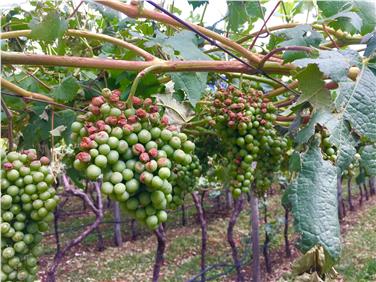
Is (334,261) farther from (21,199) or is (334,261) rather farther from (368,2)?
(368,2)

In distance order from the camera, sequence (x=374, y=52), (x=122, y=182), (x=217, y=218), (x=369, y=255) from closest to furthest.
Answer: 1. (x=122, y=182)
2. (x=374, y=52)
3. (x=369, y=255)
4. (x=217, y=218)

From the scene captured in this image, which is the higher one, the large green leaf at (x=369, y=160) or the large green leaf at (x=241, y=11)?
the large green leaf at (x=241, y=11)

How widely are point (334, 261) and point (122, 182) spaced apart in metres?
0.56

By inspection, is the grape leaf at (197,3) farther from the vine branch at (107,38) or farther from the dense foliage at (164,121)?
the vine branch at (107,38)

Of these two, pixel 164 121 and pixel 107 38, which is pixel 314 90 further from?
pixel 107 38

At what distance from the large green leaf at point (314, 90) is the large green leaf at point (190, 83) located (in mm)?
379

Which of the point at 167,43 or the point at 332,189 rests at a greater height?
the point at 167,43

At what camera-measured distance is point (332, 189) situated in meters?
1.22

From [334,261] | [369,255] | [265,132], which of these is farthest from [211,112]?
[369,255]

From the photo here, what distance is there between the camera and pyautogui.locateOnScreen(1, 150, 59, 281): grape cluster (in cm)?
124

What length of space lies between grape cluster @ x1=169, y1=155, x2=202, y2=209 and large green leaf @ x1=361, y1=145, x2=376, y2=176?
86 cm

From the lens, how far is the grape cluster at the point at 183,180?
86.0 inches

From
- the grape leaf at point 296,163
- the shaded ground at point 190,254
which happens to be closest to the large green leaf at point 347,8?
the grape leaf at point 296,163

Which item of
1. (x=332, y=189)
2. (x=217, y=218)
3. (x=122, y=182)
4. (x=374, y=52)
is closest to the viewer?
(x=122, y=182)
